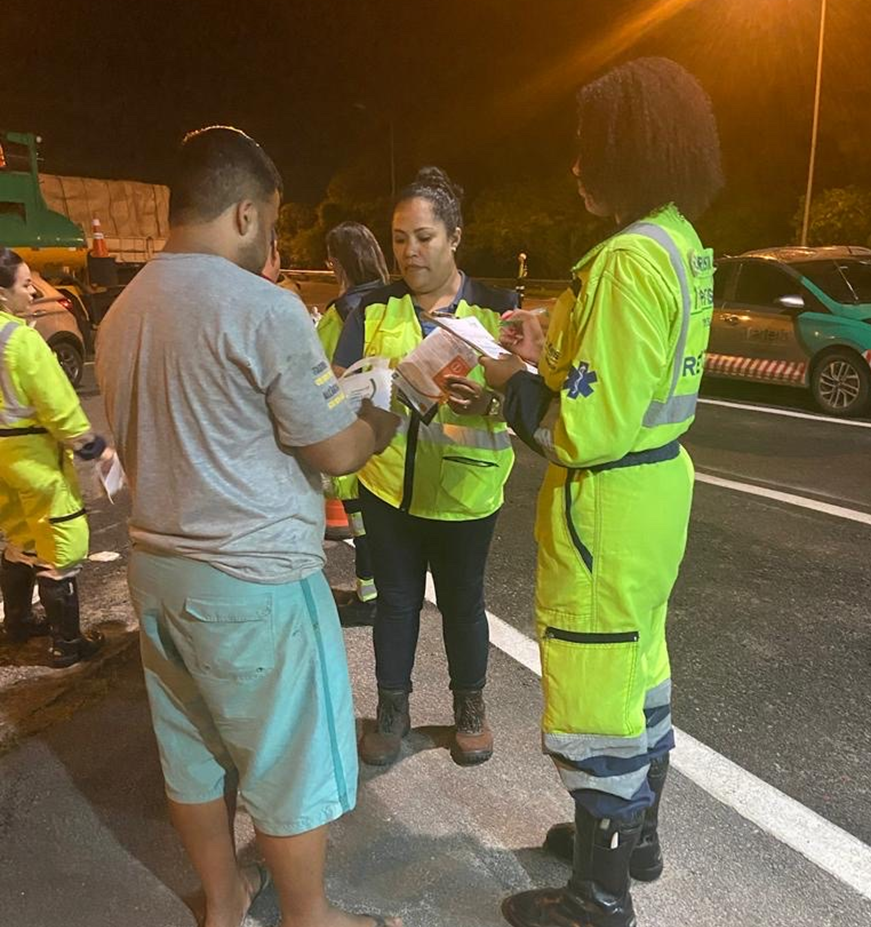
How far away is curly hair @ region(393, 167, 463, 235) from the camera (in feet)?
10.1

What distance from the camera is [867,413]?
8.91 meters

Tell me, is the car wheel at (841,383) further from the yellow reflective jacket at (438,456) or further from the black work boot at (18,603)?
the black work boot at (18,603)

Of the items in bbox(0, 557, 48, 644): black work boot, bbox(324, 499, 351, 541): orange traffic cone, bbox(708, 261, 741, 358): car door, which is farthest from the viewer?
bbox(708, 261, 741, 358): car door

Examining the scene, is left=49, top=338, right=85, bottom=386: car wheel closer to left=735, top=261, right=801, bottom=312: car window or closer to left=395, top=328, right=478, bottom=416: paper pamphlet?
left=735, top=261, right=801, bottom=312: car window

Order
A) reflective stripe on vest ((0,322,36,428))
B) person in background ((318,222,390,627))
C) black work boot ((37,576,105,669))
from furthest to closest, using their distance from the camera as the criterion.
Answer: person in background ((318,222,390,627))
black work boot ((37,576,105,669))
reflective stripe on vest ((0,322,36,428))

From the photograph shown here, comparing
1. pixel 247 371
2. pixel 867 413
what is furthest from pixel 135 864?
pixel 867 413

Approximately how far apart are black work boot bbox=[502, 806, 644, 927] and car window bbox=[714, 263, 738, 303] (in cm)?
890

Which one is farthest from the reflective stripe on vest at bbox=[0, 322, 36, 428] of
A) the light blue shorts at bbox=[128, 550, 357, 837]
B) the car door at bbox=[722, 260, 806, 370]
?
the car door at bbox=[722, 260, 806, 370]

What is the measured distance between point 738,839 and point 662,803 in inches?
10.8

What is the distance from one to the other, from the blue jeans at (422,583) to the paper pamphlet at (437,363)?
2.27 feet

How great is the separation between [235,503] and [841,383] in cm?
849

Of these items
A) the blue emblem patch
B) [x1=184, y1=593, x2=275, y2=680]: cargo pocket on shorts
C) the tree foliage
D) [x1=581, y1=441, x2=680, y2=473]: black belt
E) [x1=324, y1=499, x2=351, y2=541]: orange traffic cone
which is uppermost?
the tree foliage

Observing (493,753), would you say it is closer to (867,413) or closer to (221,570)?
(221,570)

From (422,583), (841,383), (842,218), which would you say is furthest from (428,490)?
(842,218)
